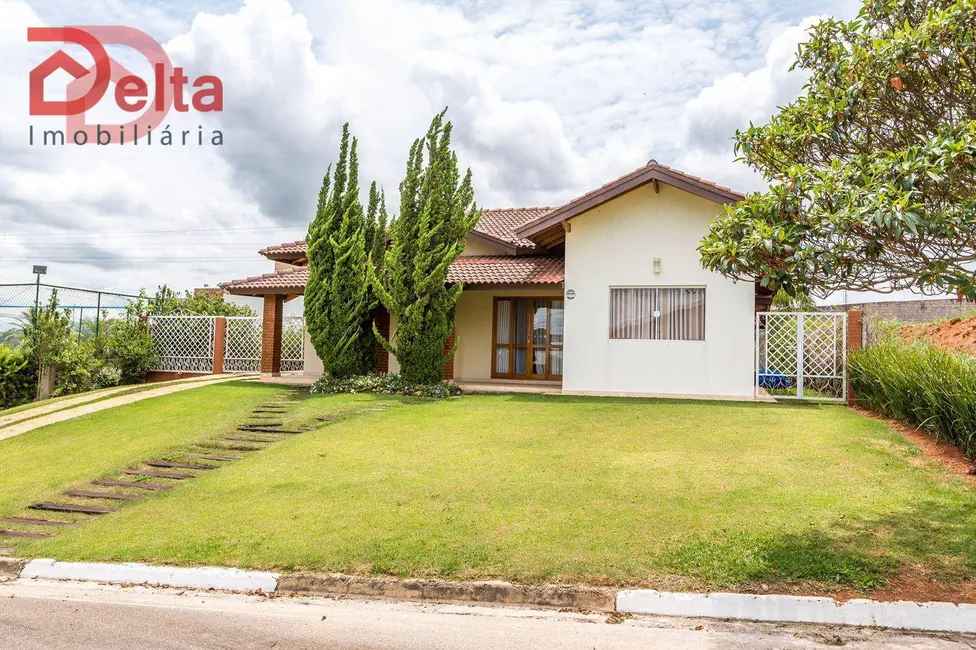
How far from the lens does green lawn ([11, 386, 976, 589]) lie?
5.29m

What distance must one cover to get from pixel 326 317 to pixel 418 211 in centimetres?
324

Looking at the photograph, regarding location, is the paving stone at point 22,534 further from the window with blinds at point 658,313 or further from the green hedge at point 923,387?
the window with blinds at point 658,313

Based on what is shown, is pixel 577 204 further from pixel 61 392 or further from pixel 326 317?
pixel 61 392

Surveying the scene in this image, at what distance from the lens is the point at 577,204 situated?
14.6 meters

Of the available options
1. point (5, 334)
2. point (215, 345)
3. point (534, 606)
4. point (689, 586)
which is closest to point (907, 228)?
point (689, 586)

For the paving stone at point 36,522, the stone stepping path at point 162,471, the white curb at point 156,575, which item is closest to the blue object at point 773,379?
the stone stepping path at point 162,471

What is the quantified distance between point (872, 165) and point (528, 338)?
12627mm

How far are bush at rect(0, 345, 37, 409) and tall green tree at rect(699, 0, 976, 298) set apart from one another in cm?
1740

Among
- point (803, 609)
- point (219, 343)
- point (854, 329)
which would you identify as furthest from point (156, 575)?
point (219, 343)

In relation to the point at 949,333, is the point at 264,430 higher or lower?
lower

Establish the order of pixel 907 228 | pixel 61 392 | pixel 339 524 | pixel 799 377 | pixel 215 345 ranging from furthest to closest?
pixel 215 345 → pixel 61 392 → pixel 799 377 → pixel 339 524 → pixel 907 228

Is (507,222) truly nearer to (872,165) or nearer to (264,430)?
(264,430)

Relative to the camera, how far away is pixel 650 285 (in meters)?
14.7

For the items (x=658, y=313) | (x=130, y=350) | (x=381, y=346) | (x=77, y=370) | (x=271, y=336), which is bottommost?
(x=77, y=370)
